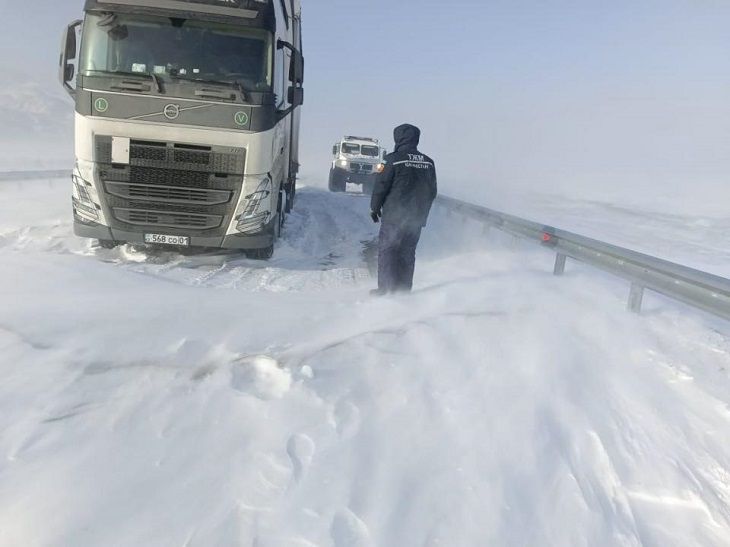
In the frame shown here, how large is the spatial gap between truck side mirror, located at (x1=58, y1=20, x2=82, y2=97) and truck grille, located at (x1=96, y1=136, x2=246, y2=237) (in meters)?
0.95

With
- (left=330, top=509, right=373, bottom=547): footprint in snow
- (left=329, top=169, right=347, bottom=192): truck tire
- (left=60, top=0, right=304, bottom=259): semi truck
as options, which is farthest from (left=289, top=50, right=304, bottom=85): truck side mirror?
(left=329, top=169, right=347, bottom=192): truck tire

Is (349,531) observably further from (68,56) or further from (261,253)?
(68,56)

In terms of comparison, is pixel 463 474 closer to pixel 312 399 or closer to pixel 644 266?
pixel 312 399

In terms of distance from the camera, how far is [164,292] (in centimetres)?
469

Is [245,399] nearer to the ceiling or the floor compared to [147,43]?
nearer to the floor

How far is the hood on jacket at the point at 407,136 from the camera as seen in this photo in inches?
236

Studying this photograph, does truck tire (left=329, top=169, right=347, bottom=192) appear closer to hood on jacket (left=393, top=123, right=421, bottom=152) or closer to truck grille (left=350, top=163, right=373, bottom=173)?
truck grille (left=350, top=163, right=373, bottom=173)

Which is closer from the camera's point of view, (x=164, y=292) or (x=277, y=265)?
(x=164, y=292)

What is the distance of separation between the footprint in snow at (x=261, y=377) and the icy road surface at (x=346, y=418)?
1 cm

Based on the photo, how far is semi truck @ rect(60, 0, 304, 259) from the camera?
684cm

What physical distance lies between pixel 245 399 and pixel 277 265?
4.92m

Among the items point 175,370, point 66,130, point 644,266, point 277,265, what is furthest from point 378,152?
point 66,130

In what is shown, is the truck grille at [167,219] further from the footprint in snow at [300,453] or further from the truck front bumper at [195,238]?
the footprint in snow at [300,453]

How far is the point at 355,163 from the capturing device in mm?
24859
